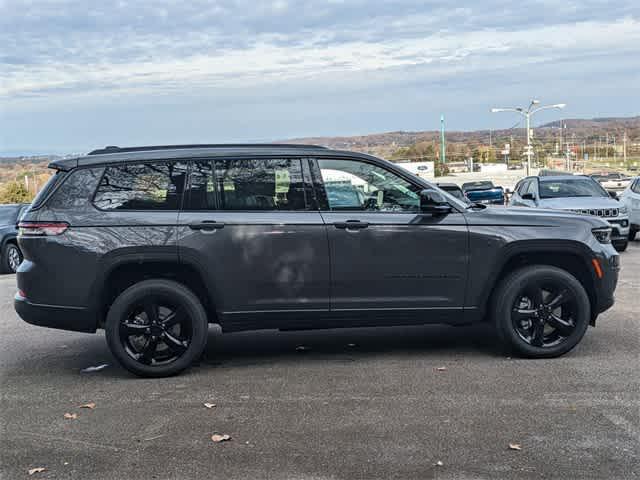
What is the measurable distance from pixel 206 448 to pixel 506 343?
3139 millimetres

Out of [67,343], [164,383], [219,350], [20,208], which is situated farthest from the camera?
[20,208]

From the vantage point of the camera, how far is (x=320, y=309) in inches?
271

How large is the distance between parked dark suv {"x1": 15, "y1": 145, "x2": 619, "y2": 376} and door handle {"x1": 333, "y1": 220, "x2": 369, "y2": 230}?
1.0 inches

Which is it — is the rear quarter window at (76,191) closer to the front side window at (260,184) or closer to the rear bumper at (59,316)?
the rear bumper at (59,316)

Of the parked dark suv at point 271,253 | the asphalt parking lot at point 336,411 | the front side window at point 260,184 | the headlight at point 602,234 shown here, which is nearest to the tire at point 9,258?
the asphalt parking lot at point 336,411

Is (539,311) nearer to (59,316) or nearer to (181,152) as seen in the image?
(181,152)

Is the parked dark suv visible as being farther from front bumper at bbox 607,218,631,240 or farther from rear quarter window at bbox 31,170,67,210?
front bumper at bbox 607,218,631,240

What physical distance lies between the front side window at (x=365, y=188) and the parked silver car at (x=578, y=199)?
31.0 ft

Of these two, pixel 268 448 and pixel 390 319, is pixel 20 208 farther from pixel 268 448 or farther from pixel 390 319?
pixel 268 448

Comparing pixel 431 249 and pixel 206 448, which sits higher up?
pixel 431 249

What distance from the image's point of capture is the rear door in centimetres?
677

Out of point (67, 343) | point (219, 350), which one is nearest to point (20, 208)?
point (67, 343)

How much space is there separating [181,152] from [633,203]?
1392 cm

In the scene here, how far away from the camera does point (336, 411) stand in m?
5.74
